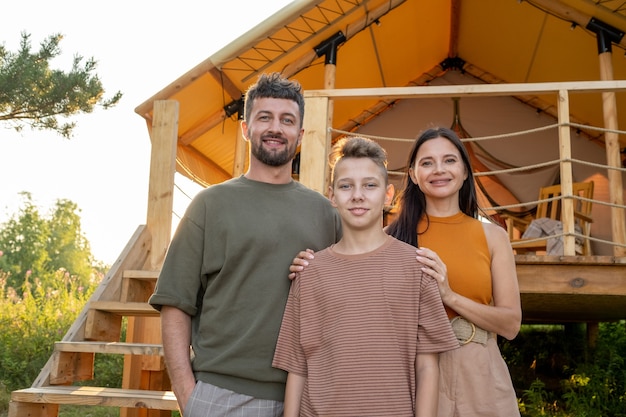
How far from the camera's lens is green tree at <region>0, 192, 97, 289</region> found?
23172 mm

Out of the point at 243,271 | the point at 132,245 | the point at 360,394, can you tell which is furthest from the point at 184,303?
the point at 132,245

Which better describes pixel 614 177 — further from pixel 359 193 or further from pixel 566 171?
pixel 359 193

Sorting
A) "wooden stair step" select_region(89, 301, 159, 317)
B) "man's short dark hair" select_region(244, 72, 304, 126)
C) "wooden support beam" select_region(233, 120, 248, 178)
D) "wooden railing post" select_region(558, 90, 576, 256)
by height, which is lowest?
"wooden stair step" select_region(89, 301, 159, 317)

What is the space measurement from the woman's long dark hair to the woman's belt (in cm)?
30

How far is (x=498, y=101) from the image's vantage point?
9.22 metres

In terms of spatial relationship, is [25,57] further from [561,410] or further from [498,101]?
[561,410]

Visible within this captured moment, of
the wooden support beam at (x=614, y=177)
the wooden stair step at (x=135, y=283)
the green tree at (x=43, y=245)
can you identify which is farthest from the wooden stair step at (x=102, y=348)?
the green tree at (x=43, y=245)

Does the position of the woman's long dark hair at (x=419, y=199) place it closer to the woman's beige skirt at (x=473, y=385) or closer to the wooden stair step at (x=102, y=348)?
the woman's beige skirt at (x=473, y=385)

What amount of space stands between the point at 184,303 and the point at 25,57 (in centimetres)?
761

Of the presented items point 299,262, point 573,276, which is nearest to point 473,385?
point 299,262

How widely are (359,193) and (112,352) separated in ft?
7.43

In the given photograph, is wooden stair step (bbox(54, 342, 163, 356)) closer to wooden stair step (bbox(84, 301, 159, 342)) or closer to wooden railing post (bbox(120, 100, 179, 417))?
wooden stair step (bbox(84, 301, 159, 342))

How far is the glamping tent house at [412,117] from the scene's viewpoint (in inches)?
155

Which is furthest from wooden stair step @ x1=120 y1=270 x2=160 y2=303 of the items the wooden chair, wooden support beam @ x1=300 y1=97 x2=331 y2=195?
the wooden chair
